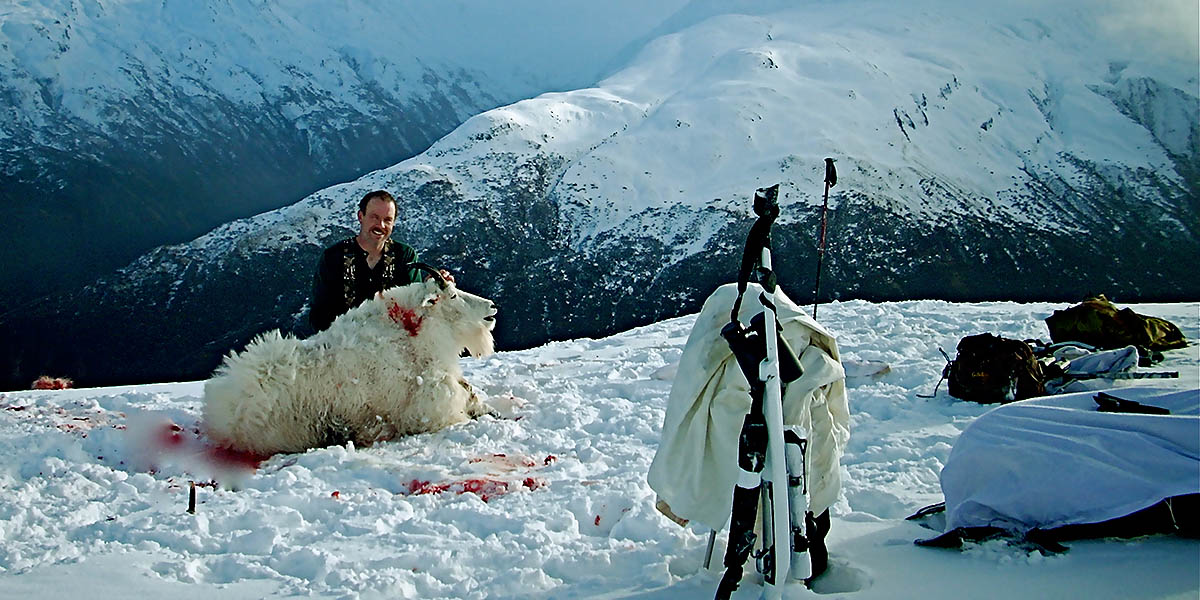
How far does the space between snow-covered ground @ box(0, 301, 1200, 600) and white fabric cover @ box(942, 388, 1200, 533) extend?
0.19 m

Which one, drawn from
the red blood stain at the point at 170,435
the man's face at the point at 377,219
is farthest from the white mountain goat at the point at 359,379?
the man's face at the point at 377,219

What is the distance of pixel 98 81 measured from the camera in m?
107

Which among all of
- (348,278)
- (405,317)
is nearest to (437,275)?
(405,317)

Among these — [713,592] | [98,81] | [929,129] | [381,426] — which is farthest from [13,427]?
[98,81]

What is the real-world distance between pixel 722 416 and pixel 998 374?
5.03 meters

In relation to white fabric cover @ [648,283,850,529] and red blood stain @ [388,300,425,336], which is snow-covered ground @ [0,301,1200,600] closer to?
white fabric cover @ [648,283,850,529]

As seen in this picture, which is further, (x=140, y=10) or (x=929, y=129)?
(x=140, y=10)

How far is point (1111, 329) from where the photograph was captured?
28.2ft

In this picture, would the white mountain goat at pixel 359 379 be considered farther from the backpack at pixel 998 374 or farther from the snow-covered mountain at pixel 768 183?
the snow-covered mountain at pixel 768 183

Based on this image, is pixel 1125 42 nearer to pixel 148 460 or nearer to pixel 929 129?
pixel 929 129

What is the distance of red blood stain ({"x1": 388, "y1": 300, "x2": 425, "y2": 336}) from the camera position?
264 inches

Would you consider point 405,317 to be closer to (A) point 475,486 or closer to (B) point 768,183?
(A) point 475,486

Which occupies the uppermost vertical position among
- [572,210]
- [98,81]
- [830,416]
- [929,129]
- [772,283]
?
[98,81]

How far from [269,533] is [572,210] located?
62609mm
